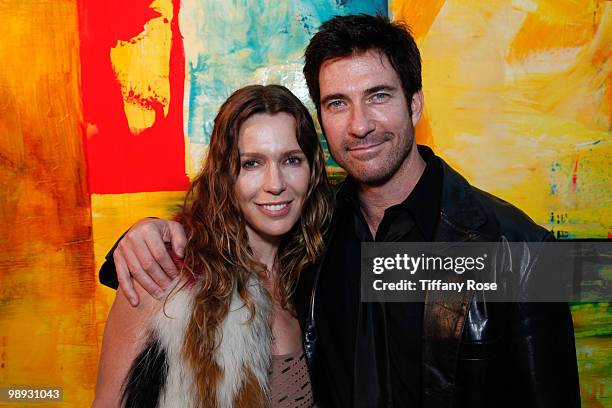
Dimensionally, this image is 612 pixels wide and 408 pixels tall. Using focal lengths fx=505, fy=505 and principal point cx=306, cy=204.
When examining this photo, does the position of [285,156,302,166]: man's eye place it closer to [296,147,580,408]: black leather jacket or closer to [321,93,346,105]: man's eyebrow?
[321,93,346,105]: man's eyebrow

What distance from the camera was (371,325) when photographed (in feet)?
5.61

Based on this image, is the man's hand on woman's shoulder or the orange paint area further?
the orange paint area

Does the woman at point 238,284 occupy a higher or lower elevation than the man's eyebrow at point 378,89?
lower

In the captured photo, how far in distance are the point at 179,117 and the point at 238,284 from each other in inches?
42.2

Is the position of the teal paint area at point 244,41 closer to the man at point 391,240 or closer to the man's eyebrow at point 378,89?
the man at point 391,240

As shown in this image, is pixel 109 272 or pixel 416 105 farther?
pixel 416 105

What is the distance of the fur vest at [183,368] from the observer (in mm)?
1517

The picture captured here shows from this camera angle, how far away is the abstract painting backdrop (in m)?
2.37

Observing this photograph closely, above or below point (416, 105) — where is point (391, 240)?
below

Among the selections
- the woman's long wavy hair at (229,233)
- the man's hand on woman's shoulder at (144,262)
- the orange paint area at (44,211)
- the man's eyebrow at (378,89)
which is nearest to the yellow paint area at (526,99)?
the man's eyebrow at (378,89)

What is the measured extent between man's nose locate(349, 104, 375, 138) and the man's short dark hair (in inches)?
8.3

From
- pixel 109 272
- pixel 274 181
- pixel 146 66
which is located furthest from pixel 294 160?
pixel 146 66

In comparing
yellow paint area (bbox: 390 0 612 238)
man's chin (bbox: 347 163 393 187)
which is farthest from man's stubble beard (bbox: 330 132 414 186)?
yellow paint area (bbox: 390 0 612 238)

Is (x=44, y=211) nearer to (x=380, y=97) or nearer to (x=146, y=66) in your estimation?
(x=146, y=66)
